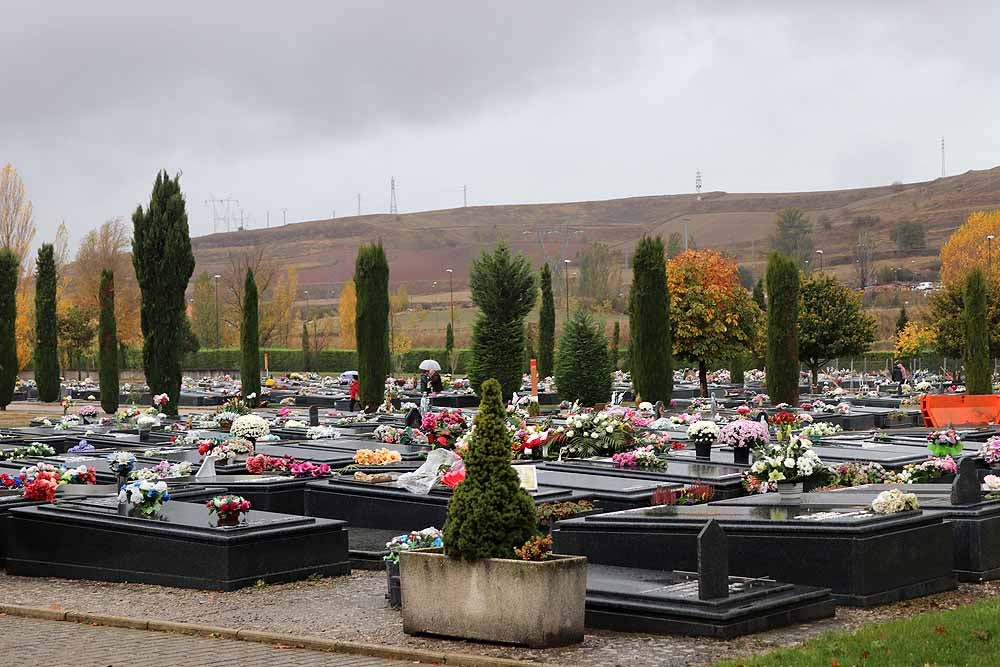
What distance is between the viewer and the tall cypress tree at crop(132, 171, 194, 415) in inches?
1268

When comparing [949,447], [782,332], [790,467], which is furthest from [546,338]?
[790,467]

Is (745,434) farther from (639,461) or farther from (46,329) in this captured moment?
(46,329)

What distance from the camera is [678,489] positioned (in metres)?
14.3

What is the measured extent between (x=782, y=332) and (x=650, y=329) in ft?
15.3

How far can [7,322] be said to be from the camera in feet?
136

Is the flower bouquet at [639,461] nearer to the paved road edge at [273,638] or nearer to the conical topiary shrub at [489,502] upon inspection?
the conical topiary shrub at [489,502]

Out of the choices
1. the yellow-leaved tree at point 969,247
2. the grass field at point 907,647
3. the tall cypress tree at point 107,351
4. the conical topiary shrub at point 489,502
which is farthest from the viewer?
the yellow-leaved tree at point 969,247

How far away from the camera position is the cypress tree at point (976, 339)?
3862 cm

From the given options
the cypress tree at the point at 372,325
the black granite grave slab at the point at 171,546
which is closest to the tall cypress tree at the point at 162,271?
the cypress tree at the point at 372,325

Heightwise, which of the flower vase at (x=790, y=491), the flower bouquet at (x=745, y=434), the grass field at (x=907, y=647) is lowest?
the grass field at (x=907, y=647)

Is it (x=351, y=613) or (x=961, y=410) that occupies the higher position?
(x=961, y=410)

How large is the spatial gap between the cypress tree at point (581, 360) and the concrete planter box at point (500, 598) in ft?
106

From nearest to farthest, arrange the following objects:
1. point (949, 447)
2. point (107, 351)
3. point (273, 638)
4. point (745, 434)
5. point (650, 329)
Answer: point (273, 638), point (745, 434), point (949, 447), point (650, 329), point (107, 351)

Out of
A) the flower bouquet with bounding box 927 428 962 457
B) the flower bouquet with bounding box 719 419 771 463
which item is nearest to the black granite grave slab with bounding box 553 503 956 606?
the flower bouquet with bounding box 719 419 771 463
